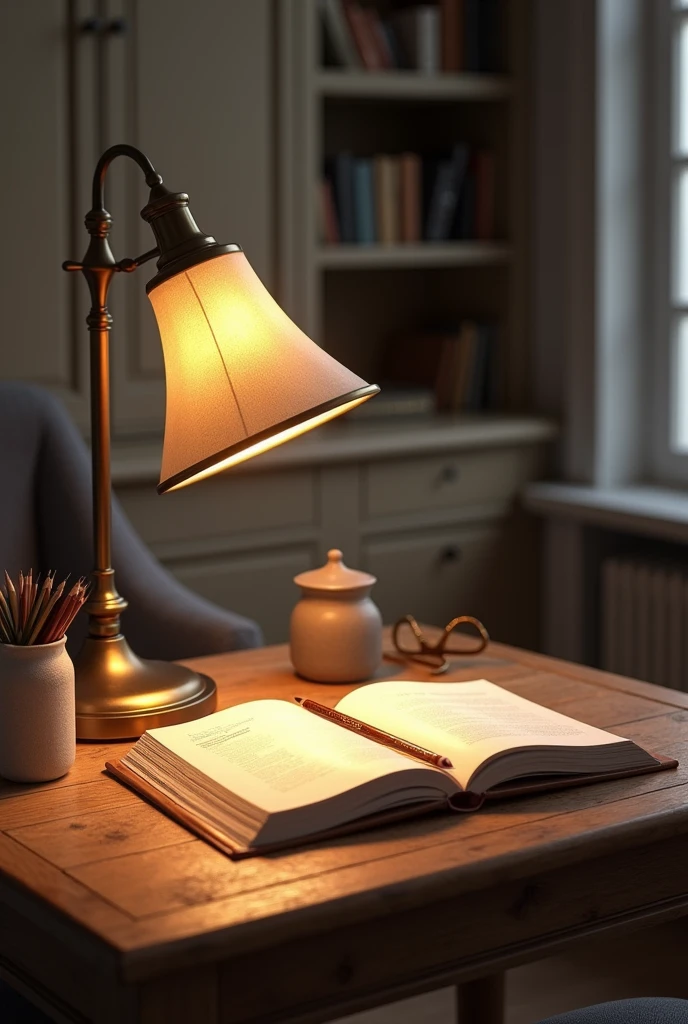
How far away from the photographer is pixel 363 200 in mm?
3289

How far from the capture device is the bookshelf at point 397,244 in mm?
3029

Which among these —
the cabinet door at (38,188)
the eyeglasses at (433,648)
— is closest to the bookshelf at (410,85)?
the cabinet door at (38,188)

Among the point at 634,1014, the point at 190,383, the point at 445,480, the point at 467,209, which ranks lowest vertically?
the point at 634,1014

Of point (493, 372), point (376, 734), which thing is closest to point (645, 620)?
point (493, 372)

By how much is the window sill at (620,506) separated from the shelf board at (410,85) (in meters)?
0.93

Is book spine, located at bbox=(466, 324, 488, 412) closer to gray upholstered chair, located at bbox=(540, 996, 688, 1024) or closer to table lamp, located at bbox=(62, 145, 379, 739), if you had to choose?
table lamp, located at bbox=(62, 145, 379, 739)

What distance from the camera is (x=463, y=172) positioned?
3436 mm

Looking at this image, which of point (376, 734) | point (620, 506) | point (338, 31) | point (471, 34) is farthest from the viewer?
point (471, 34)

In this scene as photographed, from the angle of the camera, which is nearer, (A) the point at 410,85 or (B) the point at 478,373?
(A) the point at 410,85

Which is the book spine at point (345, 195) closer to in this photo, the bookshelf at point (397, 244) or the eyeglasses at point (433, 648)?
the bookshelf at point (397, 244)

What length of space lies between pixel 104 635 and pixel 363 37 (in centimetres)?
211

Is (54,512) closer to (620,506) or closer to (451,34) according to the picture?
(620,506)

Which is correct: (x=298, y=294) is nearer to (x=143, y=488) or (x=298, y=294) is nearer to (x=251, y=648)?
(x=143, y=488)

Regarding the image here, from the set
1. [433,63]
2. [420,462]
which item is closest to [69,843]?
[420,462]
